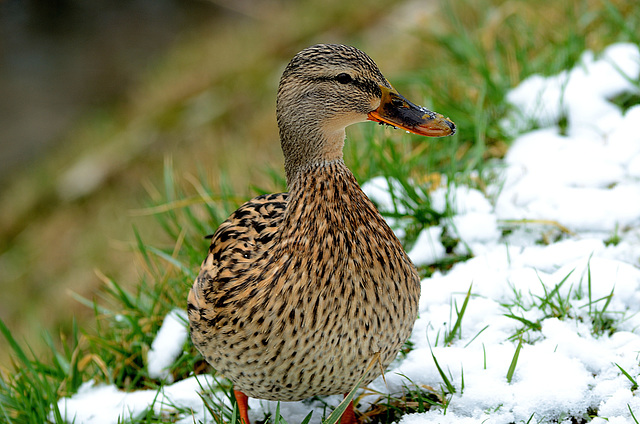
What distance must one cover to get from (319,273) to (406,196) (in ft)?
3.73

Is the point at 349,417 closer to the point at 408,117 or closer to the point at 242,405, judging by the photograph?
the point at 242,405

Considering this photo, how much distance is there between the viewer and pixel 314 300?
6.38 feet

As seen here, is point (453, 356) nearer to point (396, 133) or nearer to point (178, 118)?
point (396, 133)

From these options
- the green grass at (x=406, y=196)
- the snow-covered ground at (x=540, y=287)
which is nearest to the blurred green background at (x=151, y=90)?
the green grass at (x=406, y=196)

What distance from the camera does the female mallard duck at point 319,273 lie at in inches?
76.7

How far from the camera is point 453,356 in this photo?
2270 mm

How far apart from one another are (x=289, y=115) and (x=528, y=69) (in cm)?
216

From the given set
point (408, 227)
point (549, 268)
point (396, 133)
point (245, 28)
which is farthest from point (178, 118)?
point (549, 268)

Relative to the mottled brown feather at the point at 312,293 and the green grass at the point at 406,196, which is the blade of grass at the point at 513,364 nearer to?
the green grass at the point at 406,196

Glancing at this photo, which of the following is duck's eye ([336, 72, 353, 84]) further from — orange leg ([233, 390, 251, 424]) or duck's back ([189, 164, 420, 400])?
orange leg ([233, 390, 251, 424])

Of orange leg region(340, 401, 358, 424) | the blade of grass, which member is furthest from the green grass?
orange leg region(340, 401, 358, 424)

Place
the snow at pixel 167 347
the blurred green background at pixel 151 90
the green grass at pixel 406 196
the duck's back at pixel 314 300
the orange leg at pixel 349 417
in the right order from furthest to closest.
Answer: the blurred green background at pixel 151 90 < the snow at pixel 167 347 < the green grass at pixel 406 196 < the orange leg at pixel 349 417 < the duck's back at pixel 314 300

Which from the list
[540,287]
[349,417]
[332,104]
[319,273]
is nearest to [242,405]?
[349,417]

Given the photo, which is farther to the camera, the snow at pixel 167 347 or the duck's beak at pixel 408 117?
the snow at pixel 167 347
